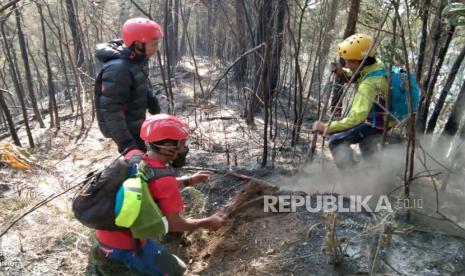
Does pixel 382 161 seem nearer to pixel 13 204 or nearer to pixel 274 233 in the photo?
pixel 274 233

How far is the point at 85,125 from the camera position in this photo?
8.13 metres

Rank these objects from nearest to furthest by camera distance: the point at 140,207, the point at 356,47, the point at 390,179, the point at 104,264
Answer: the point at 140,207, the point at 104,264, the point at 356,47, the point at 390,179

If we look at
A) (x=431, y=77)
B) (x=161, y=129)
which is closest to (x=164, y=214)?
(x=161, y=129)

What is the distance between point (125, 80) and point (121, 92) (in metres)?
0.11

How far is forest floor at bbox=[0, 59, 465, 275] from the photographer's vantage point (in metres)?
2.63

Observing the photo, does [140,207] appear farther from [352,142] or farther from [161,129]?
[352,142]

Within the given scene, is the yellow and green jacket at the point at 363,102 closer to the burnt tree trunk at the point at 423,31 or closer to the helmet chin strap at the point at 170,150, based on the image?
the burnt tree trunk at the point at 423,31

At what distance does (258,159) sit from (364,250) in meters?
2.16

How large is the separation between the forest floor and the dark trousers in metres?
0.18

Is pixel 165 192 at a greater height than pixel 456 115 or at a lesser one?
greater

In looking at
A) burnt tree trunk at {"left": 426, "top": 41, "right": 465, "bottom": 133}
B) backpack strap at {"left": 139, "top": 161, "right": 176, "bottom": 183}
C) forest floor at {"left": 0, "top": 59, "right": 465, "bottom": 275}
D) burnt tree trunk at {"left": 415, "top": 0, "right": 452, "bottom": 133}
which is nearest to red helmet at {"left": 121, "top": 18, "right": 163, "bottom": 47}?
forest floor at {"left": 0, "top": 59, "right": 465, "bottom": 275}

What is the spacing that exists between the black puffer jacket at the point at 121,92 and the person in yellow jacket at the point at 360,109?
1.63m

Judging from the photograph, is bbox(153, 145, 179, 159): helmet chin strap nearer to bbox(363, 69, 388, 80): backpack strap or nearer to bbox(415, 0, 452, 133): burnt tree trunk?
bbox(363, 69, 388, 80): backpack strap

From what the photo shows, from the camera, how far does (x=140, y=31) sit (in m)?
3.43
